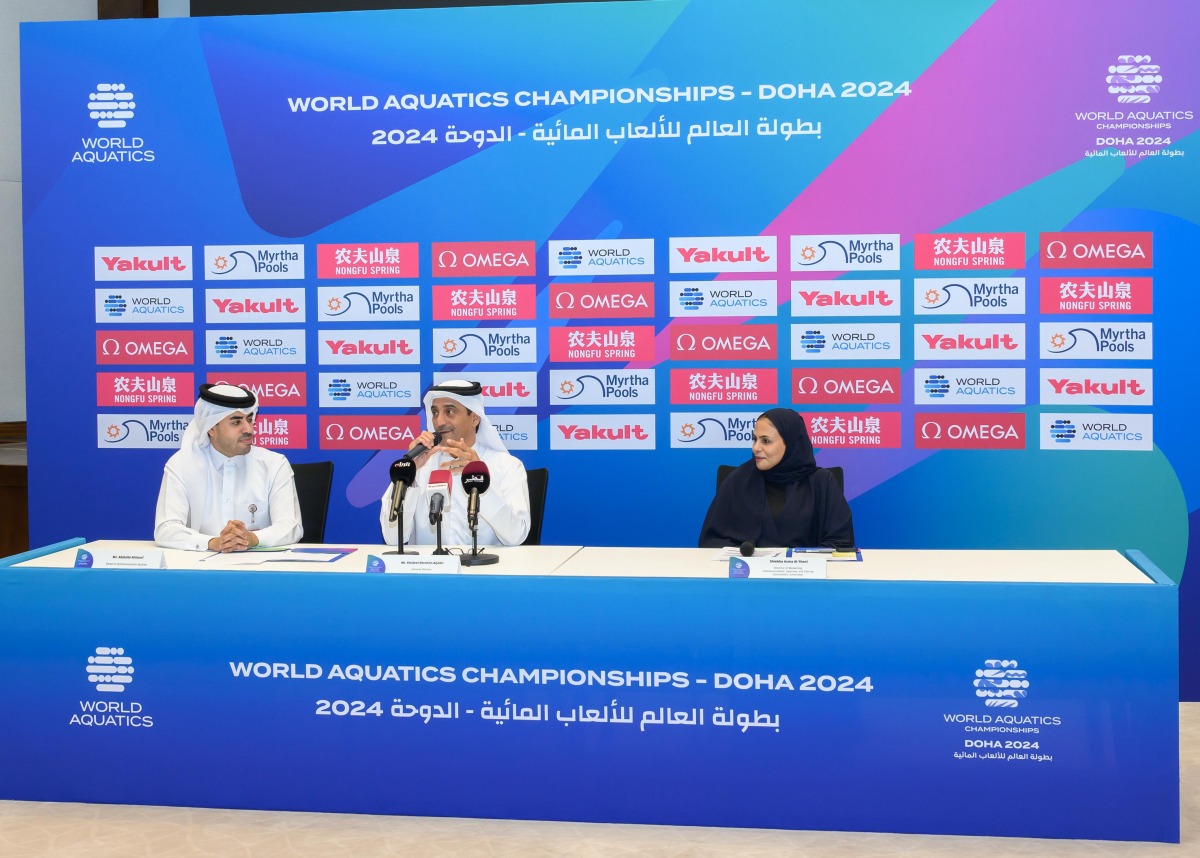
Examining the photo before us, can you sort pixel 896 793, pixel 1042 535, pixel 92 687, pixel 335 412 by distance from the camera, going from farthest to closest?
pixel 335 412
pixel 1042 535
pixel 92 687
pixel 896 793

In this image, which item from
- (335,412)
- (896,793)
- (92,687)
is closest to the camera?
Result: (896,793)

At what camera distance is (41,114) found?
5.57 m

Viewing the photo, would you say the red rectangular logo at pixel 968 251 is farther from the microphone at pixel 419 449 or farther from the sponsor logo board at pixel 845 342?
the microphone at pixel 419 449

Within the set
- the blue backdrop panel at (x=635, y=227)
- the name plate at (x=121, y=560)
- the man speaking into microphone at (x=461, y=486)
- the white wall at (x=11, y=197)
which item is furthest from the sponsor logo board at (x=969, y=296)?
the white wall at (x=11, y=197)

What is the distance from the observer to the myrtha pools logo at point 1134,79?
4926mm

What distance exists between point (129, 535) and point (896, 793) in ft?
12.0

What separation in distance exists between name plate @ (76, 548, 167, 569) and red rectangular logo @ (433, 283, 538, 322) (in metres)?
2.02

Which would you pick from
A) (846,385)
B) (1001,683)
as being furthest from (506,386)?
(1001,683)

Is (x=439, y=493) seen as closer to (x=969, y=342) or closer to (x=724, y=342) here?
(x=724, y=342)

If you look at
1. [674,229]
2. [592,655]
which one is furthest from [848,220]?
[592,655]

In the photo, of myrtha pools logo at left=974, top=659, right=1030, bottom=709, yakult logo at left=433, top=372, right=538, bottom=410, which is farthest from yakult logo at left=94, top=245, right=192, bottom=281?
myrtha pools logo at left=974, top=659, right=1030, bottom=709

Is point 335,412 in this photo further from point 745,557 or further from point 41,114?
point 745,557

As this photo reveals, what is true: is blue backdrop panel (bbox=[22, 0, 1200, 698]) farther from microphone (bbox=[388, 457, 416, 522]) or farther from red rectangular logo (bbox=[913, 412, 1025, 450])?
microphone (bbox=[388, 457, 416, 522])

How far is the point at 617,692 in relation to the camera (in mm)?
3463
